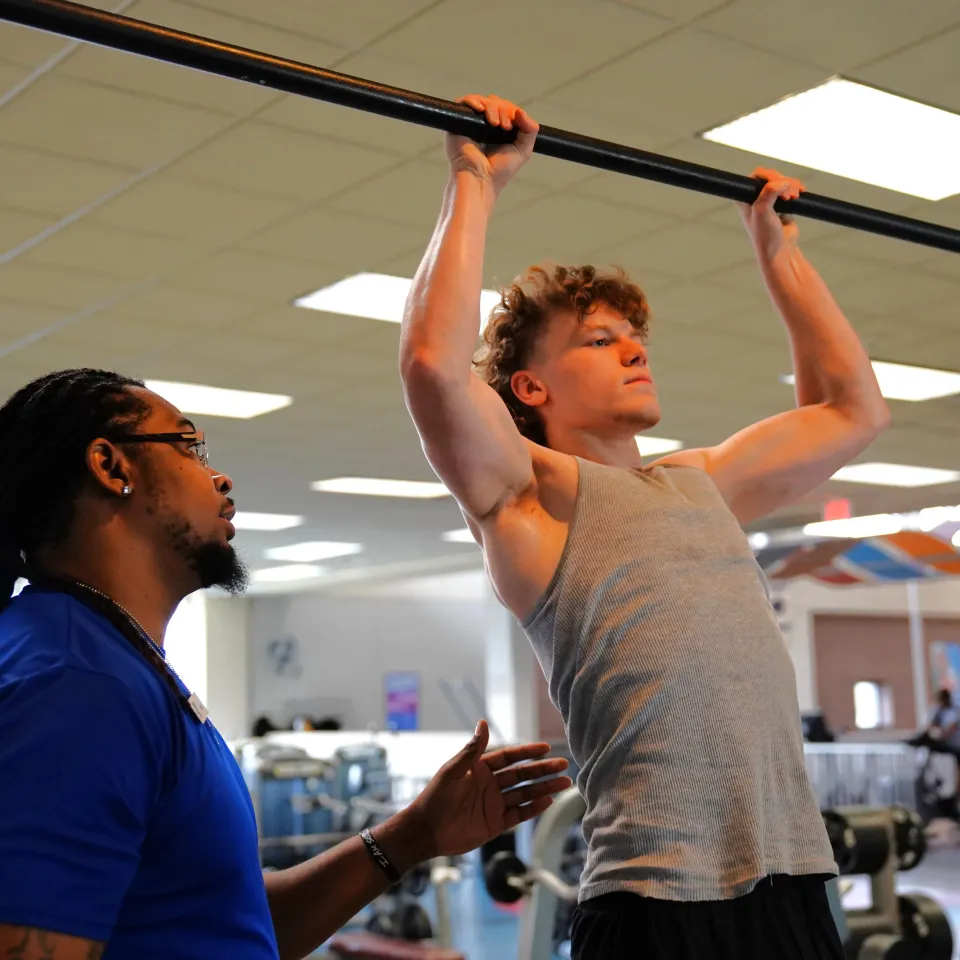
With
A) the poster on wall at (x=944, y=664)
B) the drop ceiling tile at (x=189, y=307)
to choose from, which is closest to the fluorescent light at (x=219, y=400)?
the drop ceiling tile at (x=189, y=307)

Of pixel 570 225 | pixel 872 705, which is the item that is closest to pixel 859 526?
pixel 872 705

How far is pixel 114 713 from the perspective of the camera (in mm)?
1068

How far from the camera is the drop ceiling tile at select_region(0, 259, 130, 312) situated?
4.84 m

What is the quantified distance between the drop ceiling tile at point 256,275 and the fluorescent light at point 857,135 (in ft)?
5.66

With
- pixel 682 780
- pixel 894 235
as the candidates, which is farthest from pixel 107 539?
pixel 894 235

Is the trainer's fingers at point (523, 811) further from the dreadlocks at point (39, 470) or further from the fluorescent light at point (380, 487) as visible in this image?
the fluorescent light at point (380, 487)

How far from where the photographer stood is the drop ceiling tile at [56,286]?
15.9 ft

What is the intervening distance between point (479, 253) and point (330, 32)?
6.08 feet

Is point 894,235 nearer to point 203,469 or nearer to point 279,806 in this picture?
point 203,469

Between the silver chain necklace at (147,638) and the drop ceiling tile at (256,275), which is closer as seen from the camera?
the silver chain necklace at (147,638)

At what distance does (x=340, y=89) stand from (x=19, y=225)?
11.1ft

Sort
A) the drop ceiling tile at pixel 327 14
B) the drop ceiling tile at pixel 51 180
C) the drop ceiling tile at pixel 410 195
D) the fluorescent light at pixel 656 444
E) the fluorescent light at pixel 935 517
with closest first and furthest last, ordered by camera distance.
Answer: the drop ceiling tile at pixel 327 14 < the drop ceiling tile at pixel 51 180 < the drop ceiling tile at pixel 410 195 < the fluorescent light at pixel 656 444 < the fluorescent light at pixel 935 517

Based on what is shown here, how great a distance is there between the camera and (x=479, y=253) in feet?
4.77

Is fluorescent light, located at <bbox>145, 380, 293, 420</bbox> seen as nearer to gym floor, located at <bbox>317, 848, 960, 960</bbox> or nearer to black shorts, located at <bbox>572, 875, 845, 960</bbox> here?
gym floor, located at <bbox>317, 848, 960, 960</bbox>
